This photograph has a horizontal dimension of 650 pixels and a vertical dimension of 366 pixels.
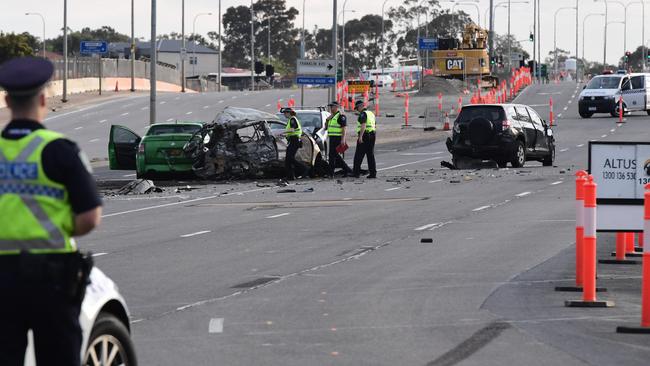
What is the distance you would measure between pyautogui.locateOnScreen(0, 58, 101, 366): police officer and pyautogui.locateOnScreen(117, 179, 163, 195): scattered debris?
2360cm

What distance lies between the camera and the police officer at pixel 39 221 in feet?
19.2

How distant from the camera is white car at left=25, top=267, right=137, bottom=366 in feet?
21.4

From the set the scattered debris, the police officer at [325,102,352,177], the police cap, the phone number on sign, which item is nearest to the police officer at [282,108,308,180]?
the police officer at [325,102,352,177]

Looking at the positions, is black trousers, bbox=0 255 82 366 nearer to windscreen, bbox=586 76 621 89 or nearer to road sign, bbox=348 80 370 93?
road sign, bbox=348 80 370 93

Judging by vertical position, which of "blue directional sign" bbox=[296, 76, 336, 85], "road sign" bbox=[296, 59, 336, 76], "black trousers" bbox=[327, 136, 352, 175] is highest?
"road sign" bbox=[296, 59, 336, 76]

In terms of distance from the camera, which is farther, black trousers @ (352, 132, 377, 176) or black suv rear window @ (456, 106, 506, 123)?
black suv rear window @ (456, 106, 506, 123)

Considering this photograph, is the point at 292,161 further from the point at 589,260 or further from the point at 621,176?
the point at 589,260

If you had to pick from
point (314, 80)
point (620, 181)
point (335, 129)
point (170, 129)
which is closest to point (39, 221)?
point (620, 181)

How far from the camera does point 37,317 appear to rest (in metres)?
5.88

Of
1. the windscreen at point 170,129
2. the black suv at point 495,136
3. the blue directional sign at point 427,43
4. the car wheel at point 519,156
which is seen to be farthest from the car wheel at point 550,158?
the blue directional sign at point 427,43

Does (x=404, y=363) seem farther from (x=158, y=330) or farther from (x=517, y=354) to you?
(x=158, y=330)

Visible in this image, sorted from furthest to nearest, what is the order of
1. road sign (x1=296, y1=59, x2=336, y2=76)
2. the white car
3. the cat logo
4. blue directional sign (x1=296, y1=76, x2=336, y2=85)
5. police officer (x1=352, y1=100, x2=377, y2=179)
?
the cat logo → blue directional sign (x1=296, y1=76, x2=336, y2=85) → road sign (x1=296, y1=59, x2=336, y2=76) → police officer (x1=352, y1=100, x2=377, y2=179) → the white car

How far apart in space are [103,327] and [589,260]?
20.7ft

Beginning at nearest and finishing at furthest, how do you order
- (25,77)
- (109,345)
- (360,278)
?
(25,77), (109,345), (360,278)
